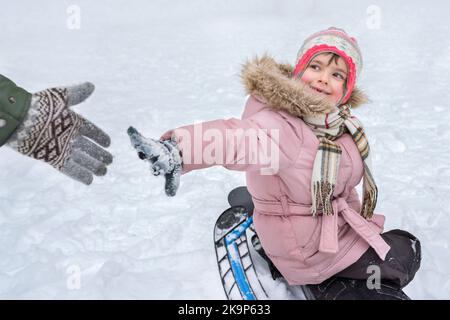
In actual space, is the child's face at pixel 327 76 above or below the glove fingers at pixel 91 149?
above

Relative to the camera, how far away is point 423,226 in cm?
240

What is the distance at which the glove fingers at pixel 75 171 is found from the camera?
5.52 ft

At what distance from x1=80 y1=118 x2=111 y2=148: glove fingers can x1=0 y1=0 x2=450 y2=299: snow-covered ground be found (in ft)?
2.23

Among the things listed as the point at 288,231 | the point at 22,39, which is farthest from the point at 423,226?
the point at 22,39

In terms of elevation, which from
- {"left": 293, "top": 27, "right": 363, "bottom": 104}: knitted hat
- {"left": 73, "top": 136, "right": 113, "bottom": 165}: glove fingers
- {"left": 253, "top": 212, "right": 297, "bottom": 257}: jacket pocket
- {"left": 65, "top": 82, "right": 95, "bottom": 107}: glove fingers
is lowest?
A: {"left": 253, "top": 212, "right": 297, "bottom": 257}: jacket pocket

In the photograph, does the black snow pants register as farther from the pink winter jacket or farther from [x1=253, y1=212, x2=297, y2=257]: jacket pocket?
[x1=253, y1=212, x2=297, y2=257]: jacket pocket

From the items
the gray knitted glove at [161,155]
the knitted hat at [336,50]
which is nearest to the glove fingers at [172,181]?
the gray knitted glove at [161,155]

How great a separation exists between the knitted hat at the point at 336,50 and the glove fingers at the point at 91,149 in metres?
0.98

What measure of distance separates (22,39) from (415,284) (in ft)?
24.6

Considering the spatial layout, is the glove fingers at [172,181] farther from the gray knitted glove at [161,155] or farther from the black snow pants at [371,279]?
the black snow pants at [371,279]

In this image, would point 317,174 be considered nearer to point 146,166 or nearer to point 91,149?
point 91,149

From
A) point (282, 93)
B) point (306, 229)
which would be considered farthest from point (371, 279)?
point (282, 93)

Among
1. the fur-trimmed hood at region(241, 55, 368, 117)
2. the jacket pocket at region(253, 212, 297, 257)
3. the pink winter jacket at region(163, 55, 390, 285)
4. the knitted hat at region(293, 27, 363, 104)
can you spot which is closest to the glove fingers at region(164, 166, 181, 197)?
the pink winter jacket at region(163, 55, 390, 285)

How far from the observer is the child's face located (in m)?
1.68
